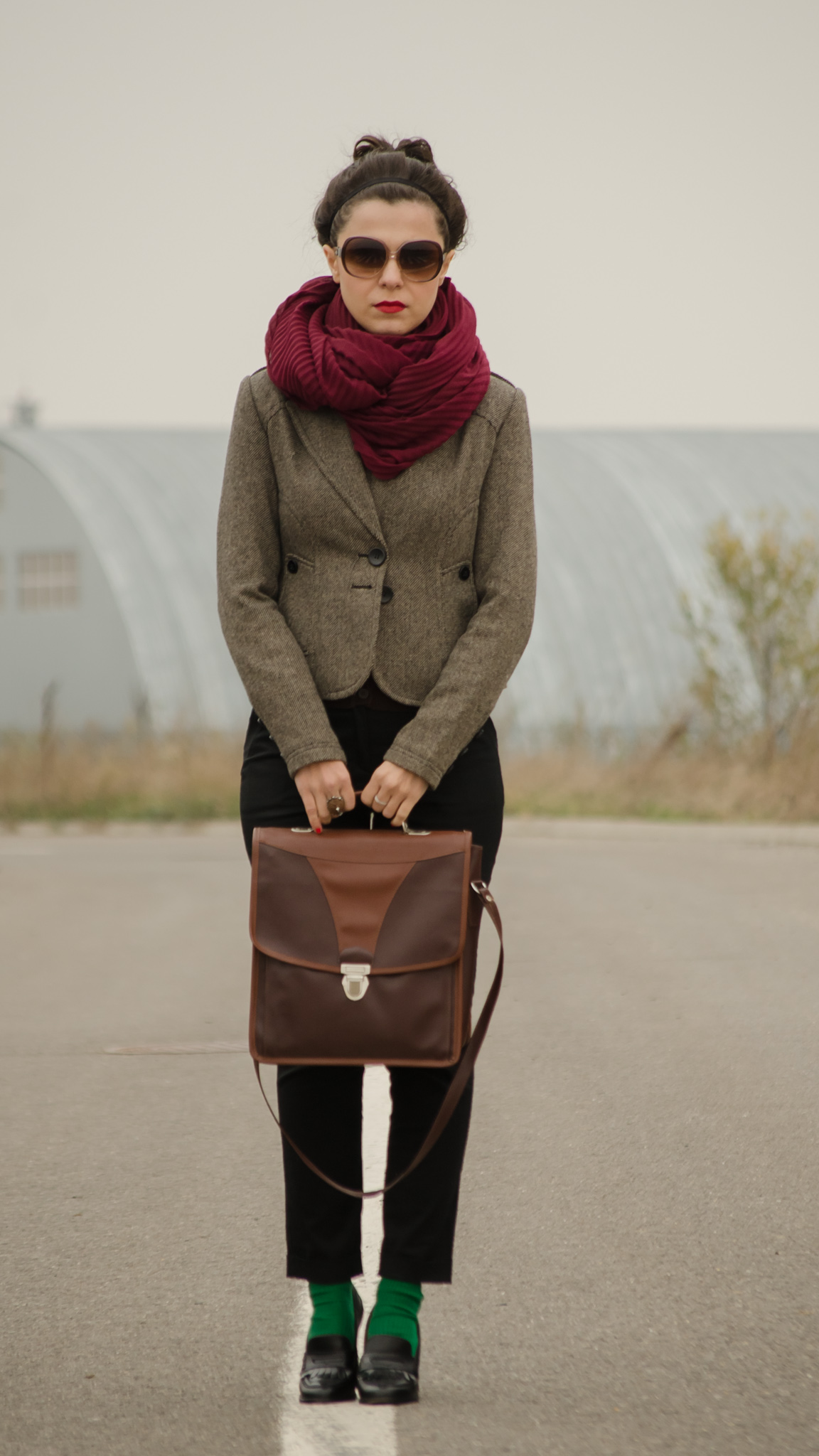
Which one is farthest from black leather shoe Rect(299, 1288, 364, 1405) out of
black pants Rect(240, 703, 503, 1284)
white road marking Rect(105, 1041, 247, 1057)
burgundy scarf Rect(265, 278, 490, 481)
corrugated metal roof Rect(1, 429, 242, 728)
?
corrugated metal roof Rect(1, 429, 242, 728)

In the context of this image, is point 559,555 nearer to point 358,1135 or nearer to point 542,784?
point 542,784

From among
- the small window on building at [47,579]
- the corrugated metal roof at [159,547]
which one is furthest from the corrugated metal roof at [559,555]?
the small window on building at [47,579]

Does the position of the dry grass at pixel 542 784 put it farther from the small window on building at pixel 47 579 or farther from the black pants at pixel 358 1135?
the black pants at pixel 358 1135

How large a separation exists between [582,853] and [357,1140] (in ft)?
31.2

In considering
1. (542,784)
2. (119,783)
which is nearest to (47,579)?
(119,783)

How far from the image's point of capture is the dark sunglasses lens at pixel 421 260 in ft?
9.60

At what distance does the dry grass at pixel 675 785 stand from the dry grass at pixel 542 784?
0.02m

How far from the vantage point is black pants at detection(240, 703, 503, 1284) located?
9.53 feet

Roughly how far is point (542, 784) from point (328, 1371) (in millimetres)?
14680

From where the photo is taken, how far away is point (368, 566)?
2.92 m

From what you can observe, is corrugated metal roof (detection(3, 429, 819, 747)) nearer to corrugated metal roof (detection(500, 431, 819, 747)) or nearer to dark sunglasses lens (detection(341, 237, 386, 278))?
corrugated metal roof (detection(500, 431, 819, 747))

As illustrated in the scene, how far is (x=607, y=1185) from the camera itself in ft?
13.4

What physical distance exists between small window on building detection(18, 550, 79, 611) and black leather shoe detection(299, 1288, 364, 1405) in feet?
75.0

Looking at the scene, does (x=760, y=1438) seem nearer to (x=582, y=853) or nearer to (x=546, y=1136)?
(x=546, y=1136)
